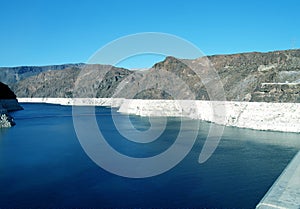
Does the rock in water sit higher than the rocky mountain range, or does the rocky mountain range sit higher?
the rocky mountain range

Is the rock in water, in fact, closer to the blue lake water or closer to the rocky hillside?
the blue lake water

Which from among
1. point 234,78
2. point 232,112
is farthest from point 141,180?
point 234,78

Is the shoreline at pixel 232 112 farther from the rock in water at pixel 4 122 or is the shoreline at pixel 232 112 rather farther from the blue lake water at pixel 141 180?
the rock in water at pixel 4 122

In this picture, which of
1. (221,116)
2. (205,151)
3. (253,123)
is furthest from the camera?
(221,116)

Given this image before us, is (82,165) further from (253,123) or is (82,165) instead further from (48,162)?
(253,123)

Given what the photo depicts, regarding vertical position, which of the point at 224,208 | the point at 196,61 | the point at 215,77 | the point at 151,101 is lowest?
the point at 224,208

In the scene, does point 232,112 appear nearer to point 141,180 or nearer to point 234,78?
point 234,78

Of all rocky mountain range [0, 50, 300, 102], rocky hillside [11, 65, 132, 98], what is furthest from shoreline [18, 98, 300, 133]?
rocky hillside [11, 65, 132, 98]

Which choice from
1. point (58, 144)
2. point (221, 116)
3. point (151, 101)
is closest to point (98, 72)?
point (151, 101)
